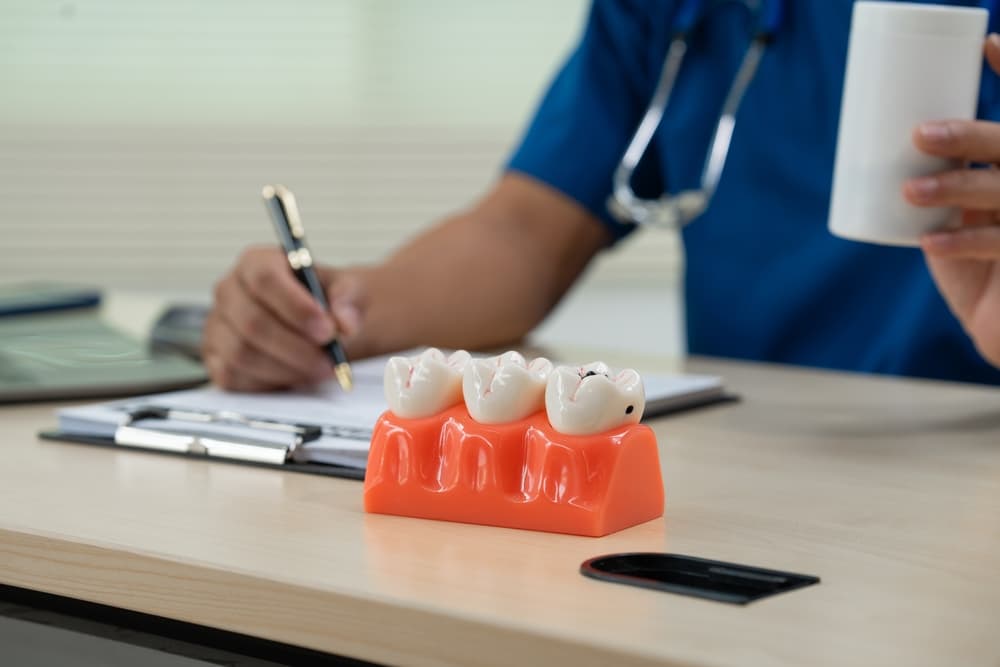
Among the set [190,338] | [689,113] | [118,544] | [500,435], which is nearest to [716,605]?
[500,435]

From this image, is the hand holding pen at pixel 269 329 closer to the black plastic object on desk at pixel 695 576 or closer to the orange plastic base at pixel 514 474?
the orange plastic base at pixel 514 474

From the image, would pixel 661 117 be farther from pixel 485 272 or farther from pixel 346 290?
pixel 346 290

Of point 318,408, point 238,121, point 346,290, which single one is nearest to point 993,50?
point 318,408

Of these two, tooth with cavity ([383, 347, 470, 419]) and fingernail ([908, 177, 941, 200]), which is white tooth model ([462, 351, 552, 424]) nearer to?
tooth with cavity ([383, 347, 470, 419])

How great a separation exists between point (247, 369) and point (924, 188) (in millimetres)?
489

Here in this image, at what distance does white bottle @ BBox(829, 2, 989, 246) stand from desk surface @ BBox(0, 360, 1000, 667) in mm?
145

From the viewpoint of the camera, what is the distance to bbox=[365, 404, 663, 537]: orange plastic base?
0.62m

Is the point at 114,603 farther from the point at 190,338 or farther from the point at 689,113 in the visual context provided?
the point at 689,113

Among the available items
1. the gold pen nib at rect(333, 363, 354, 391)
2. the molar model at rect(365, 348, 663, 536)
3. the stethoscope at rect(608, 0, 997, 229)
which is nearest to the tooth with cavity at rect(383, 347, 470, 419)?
the molar model at rect(365, 348, 663, 536)

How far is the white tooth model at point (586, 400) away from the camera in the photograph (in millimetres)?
616

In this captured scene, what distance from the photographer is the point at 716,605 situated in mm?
518

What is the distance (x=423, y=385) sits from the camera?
0.66 metres

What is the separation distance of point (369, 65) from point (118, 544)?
1.85 metres

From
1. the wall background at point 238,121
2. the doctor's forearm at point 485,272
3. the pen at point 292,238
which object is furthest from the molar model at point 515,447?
the wall background at point 238,121
